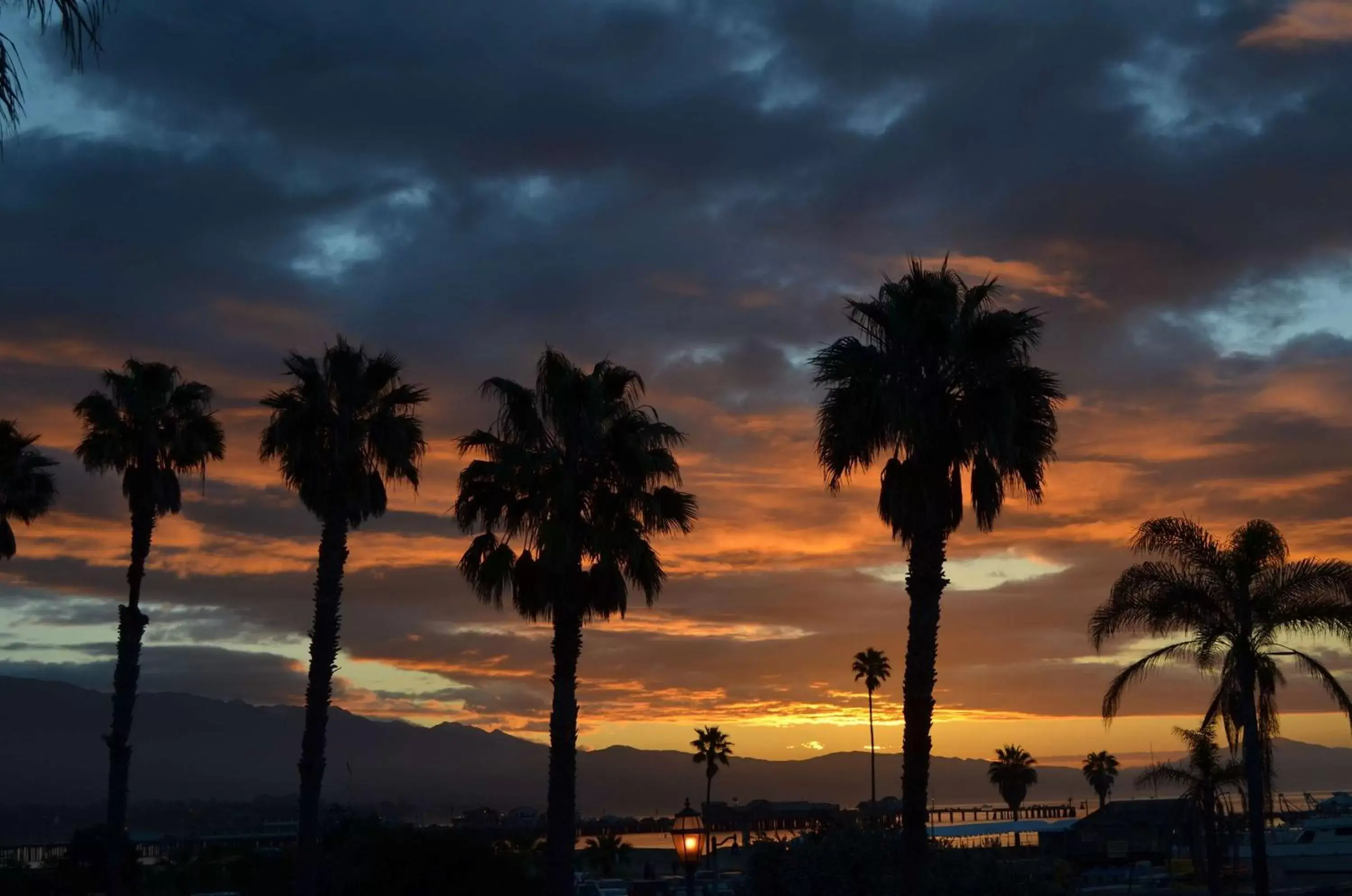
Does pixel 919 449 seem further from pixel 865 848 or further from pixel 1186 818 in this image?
pixel 1186 818

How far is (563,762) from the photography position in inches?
1261

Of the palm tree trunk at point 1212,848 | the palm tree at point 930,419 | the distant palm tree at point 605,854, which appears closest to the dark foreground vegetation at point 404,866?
the palm tree at point 930,419

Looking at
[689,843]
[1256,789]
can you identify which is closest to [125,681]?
[689,843]

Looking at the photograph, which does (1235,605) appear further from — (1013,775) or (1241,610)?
(1013,775)

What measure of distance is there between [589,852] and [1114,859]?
3754cm

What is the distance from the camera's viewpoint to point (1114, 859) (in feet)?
286

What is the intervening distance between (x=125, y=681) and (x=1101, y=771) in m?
121

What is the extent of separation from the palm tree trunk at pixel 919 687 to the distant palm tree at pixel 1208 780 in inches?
825

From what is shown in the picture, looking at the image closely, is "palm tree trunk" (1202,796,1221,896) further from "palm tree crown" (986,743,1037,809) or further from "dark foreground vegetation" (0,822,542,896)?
"palm tree crown" (986,743,1037,809)

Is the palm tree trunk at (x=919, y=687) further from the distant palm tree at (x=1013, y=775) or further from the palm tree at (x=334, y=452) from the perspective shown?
the distant palm tree at (x=1013, y=775)

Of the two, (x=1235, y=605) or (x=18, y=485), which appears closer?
(x=1235, y=605)

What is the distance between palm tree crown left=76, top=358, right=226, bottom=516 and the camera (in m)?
43.6

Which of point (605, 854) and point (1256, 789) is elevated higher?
point (1256, 789)

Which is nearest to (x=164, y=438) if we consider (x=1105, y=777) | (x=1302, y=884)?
(x=1302, y=884)
